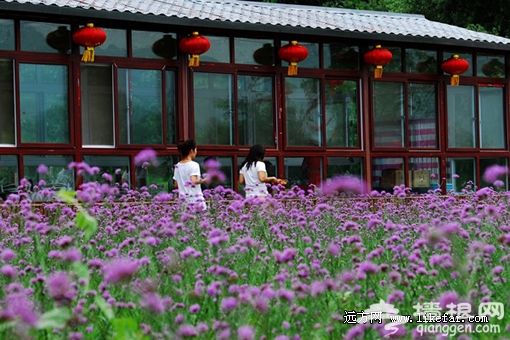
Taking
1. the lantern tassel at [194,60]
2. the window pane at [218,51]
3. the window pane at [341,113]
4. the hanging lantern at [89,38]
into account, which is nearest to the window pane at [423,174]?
the window pane at [341,113]

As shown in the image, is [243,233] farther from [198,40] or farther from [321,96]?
→ [321,96]

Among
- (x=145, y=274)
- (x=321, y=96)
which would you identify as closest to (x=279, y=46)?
(x=321, y=96)

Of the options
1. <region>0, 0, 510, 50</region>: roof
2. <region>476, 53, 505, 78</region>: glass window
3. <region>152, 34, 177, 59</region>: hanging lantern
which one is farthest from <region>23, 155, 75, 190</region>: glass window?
<region>476, 53, 505, 78</region>: glass window

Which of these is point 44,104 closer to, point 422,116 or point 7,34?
point 7,34

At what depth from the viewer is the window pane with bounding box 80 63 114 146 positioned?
12.2 meters

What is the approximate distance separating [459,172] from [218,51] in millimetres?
4936

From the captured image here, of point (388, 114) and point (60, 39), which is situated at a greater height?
point (60, 39)

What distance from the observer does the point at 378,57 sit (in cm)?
1421

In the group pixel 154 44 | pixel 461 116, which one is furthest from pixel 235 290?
pixel 461 116

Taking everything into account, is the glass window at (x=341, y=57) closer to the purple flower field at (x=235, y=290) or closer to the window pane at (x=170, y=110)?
the window pane at (x=170, y=110)

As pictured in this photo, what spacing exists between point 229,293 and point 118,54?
9379 millimetres

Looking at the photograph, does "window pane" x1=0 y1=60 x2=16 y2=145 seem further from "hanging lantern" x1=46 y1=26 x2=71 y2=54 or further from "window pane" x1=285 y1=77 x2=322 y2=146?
"window pane" x1=285 y1=77 x2=322 y2=146

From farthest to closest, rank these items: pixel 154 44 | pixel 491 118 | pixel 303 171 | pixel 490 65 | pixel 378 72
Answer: pixel 490 65 < pixel 491 118 < pixel 378 72 < pixel 303 171 < pixel 154 44

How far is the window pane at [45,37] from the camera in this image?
38.8 ft
